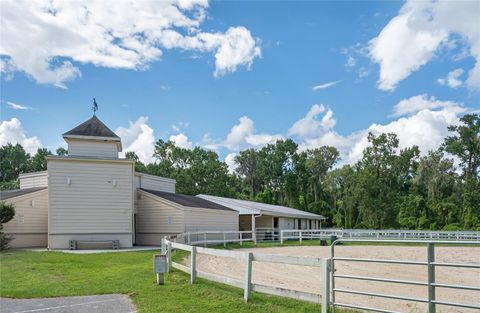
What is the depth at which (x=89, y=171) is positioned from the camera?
23344 mm

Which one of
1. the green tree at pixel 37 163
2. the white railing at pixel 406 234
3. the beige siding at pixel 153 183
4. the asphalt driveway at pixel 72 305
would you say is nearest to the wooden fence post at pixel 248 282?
the asphalt driveway at pixel 72 305

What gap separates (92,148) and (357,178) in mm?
38303

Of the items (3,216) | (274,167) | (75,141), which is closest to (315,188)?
(274,167)

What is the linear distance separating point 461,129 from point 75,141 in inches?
2069

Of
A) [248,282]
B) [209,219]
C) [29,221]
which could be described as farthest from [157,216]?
[248,282]

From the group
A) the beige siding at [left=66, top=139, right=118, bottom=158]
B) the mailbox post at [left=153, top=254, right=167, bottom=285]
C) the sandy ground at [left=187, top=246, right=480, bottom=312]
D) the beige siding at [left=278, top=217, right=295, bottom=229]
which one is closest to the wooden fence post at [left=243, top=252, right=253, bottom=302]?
the sandy ground at [left=187, top=246, right=480, bottom=312]

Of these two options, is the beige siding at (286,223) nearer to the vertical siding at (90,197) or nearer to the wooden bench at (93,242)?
the vertical siding at (90,197)

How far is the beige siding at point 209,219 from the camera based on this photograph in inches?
1036

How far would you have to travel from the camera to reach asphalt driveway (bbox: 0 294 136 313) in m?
7.90

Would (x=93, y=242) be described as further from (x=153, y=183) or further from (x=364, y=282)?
(x=364, y=282)

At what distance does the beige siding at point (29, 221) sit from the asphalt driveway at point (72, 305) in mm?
16214

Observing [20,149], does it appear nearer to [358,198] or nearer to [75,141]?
[75,141]

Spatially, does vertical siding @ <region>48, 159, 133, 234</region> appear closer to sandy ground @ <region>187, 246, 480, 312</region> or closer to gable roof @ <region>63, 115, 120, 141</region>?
gable roof @ <region>63, 115, 120, 141</region>

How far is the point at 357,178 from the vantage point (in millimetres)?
55781
